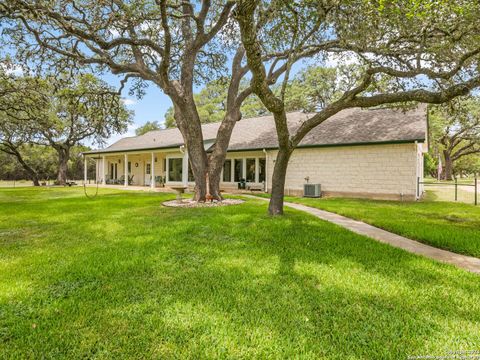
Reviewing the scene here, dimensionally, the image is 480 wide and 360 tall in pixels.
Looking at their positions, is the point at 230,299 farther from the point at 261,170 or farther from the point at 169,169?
the point at 169,169

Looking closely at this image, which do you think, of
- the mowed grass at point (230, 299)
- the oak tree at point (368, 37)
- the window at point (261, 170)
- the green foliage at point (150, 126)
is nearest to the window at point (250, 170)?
the window at point (261, 170)

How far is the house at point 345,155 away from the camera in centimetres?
1318

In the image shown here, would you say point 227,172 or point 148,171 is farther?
point 148,171

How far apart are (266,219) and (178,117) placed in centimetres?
628

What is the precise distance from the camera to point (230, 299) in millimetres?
3326

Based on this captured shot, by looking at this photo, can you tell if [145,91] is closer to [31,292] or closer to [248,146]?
[248,146]

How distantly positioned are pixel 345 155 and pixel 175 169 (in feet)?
42.3

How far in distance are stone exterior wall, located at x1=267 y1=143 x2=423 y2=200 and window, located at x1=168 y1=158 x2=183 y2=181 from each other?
9.18 meters

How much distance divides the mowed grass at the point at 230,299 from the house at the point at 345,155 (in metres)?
8.84

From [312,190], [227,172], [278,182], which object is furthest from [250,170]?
[278,182]

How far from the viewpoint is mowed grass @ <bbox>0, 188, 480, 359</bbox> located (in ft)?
8.22

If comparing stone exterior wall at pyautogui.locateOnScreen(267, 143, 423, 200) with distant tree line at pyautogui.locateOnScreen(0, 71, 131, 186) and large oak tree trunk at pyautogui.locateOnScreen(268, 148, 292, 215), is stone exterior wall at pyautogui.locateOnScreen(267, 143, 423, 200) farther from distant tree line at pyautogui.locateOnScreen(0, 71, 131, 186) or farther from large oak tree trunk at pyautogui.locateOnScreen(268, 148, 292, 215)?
distant tree line at pyautogui.locateOnScreen(0, 71, 131, 186)

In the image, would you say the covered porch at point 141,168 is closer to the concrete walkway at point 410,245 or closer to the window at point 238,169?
the window at point 238,169

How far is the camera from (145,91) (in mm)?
15406
